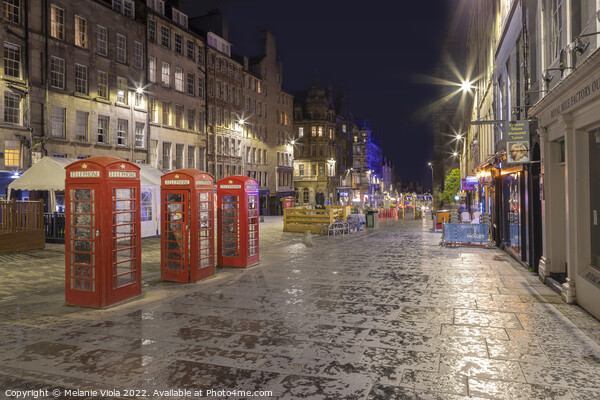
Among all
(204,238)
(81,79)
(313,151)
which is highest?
(313,151)

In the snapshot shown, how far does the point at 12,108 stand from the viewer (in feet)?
84.8

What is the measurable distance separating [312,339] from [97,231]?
4770mm

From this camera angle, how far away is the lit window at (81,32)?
29.9 meters

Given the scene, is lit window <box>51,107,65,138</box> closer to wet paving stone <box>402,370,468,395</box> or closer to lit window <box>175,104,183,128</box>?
lit window <box>175,104,183,128</box>

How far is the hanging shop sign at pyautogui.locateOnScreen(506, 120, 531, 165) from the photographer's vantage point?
12.0m

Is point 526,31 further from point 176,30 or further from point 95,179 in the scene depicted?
point 176,30

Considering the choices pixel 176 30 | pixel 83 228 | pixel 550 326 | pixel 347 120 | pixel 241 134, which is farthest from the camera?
pixel 347 120

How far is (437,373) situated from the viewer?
5.53 metres

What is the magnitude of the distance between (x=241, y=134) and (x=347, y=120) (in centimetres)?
4639

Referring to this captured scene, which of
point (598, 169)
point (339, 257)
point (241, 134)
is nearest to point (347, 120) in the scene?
point (241, 134)

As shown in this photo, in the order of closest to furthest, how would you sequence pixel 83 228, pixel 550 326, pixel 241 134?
pixel 550 326 → pixel 83 228 → pixel 241 134

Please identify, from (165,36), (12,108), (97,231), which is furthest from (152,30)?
(97,231)

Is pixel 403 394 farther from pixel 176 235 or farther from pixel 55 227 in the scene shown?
pixel 55 227

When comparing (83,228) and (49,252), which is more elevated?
(83,228)
